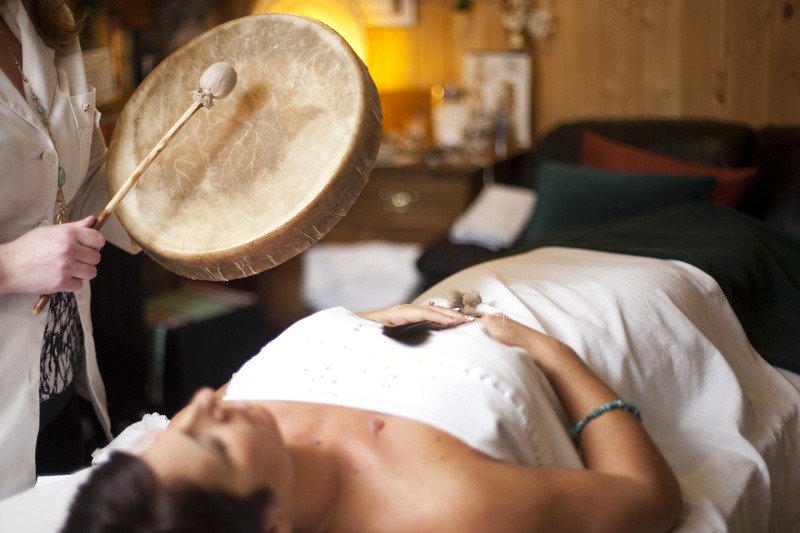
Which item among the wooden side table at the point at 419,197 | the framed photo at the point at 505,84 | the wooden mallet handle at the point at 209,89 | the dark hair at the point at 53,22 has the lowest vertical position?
the wooden side table at the point at 419,197

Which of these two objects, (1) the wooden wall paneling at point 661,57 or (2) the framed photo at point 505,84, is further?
(2) the framed photo at point 505,84

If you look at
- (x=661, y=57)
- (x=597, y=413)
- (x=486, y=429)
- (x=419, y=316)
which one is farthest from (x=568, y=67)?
(x=486, y=429)

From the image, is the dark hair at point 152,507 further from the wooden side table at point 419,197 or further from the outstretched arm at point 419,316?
the wooden side table at point 419,197

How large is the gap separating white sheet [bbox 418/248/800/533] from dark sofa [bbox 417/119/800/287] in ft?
3.86

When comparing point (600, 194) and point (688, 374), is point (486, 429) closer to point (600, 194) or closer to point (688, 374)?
point (688, 374)

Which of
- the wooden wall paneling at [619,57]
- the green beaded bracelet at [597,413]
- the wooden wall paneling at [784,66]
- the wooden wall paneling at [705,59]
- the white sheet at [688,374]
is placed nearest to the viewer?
the green beaded bracelet at [597,413]

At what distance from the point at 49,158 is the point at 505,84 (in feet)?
8.06

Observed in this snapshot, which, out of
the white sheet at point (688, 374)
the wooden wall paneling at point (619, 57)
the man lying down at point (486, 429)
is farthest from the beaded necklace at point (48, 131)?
the wooden wall paneling at point (619, 57)

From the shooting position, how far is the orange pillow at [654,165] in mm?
2676

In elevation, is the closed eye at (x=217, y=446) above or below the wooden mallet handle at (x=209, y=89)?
below

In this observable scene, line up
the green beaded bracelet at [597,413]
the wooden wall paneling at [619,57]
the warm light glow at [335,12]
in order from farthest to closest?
1. the warm light glow at [335,12]
2. the wooden wall paneling at [619,57]
3. the green beaded bracelet at [597,413]

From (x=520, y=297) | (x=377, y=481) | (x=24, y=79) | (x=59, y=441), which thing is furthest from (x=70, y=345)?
(x=520, y=297)

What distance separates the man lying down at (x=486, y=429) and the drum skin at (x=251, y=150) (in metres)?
0.18

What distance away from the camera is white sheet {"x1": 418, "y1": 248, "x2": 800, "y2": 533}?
1.31 m
